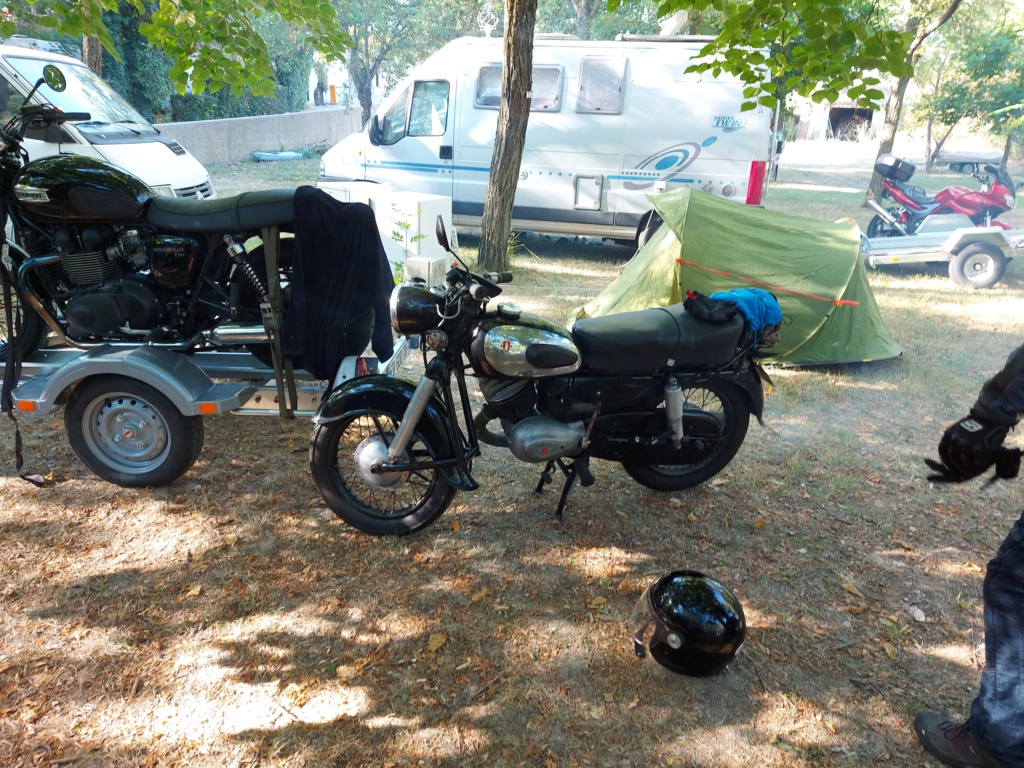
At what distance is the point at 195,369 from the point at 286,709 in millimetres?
1906

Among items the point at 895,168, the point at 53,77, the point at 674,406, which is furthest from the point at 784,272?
the point at 895,168

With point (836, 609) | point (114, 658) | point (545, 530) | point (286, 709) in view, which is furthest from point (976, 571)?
point (114, 658)

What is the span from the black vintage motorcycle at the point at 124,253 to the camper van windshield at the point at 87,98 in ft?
13.6

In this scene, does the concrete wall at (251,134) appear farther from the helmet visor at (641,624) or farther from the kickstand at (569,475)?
the helmet visor at (641,624)

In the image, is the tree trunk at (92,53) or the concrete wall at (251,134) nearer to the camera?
the tree trunk at (92,53)

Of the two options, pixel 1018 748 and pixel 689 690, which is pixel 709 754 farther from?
pixel 1018 748

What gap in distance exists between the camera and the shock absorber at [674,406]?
11.3 feet

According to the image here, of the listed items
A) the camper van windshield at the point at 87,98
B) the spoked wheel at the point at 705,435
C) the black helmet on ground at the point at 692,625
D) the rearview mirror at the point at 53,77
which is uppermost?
the camper van windshield at the point at 87,98

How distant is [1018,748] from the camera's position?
2227 millimetres

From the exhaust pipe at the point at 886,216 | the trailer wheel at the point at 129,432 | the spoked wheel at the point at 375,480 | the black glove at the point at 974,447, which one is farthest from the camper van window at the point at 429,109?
the black glove at the point at 974,447

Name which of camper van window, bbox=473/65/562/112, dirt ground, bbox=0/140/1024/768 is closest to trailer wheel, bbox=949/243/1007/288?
camper van window, bbox=473/65/562/112

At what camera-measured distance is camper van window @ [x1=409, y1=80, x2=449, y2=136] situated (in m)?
9.73

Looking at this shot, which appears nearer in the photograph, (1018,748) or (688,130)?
(1018,748)

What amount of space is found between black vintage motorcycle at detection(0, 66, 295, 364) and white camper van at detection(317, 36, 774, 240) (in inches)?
234
